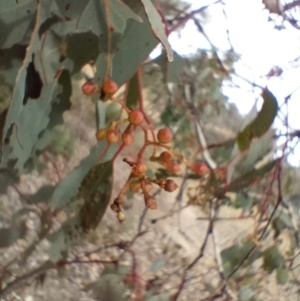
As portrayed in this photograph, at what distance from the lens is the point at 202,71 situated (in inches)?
25.1

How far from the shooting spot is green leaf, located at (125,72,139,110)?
0.50m

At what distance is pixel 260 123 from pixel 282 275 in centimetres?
25

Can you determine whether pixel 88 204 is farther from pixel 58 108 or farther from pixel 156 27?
pixel 156 27

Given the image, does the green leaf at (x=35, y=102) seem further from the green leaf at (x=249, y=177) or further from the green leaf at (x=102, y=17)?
the green leaf at (x=249, y=177)

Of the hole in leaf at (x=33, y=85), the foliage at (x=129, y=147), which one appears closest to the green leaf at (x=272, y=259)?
the foliage at (x=129, y=147)

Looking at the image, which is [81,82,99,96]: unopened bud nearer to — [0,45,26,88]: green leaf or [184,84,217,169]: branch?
[0,45,26,88]: green leaf

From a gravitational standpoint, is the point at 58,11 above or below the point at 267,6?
below

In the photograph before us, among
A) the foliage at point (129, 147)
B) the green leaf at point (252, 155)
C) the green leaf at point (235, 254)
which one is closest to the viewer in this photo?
the foliage at point (129, 147)

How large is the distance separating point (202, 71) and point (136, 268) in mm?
252

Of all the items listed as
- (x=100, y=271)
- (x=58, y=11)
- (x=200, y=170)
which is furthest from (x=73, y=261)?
(x=58, y=11)

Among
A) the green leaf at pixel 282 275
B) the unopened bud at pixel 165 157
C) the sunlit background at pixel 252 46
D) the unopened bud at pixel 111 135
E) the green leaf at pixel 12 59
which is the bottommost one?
the unopened bud at pixel 111 135

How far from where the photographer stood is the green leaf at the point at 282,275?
67 centimetres

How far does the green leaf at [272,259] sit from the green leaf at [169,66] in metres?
0.25

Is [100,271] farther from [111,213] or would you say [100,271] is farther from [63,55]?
[63,55]
